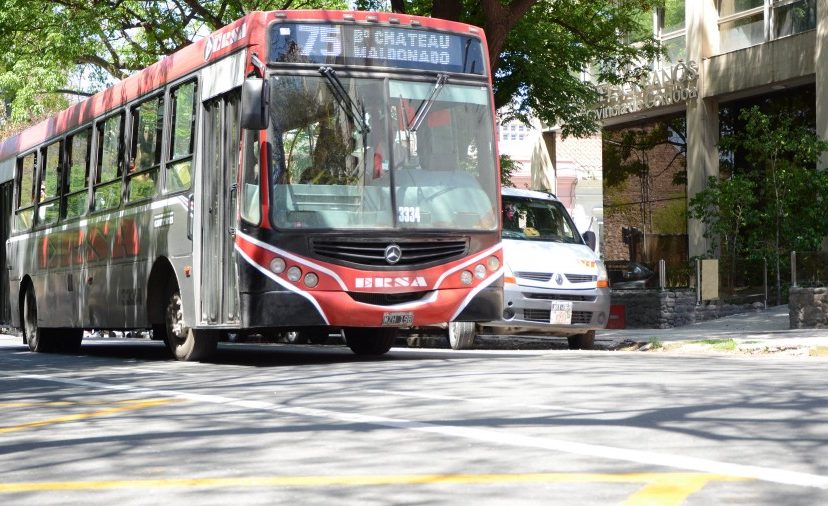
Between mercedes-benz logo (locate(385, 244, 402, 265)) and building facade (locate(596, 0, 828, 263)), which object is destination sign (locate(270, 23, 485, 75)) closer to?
mercedes-benz logo (locate(385, 244, 402, 265))

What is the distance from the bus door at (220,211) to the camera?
14.6m

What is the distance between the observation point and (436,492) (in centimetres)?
584

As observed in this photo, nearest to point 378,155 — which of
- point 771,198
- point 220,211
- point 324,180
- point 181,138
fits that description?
point 324,180

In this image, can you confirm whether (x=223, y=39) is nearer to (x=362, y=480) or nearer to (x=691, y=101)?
(x=362, y=480)

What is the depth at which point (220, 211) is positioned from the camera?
14898 mm

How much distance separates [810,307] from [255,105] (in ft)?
36.5

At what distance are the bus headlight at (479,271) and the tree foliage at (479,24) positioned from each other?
13.3m

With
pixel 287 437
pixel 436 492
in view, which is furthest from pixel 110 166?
pixel 436 492

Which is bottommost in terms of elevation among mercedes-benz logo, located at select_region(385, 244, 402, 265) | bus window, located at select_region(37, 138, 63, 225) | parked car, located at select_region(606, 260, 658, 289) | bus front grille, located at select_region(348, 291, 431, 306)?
bus front grille, located at select_region(348, 291, 431, 306)

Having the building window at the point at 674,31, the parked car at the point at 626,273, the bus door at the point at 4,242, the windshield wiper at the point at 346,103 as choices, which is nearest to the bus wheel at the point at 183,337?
the windshield wiper at the point at 346,103

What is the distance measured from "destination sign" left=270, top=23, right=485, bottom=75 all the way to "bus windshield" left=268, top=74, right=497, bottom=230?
0.20m

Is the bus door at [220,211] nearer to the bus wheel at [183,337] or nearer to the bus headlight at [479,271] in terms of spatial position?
the bus wheel at [183,337]

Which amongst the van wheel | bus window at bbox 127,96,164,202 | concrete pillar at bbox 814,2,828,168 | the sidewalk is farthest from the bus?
concrete pillar at bbox 814,2,828,168

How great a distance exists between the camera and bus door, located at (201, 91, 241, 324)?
47.9ft
